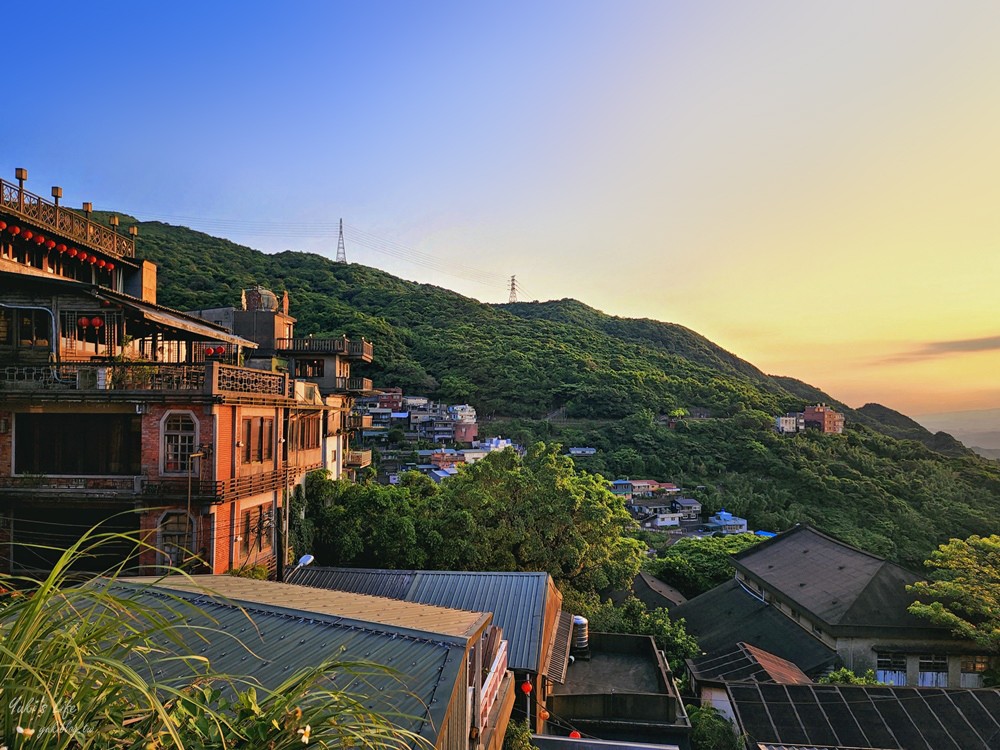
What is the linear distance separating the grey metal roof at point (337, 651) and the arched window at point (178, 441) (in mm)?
7630

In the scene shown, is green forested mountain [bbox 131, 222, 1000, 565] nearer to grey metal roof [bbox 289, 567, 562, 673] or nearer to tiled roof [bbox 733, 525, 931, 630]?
tiled roof [bbox 733, 525, 931, 630]

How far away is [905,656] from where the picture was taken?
19203 mm

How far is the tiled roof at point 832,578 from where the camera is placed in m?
19.8

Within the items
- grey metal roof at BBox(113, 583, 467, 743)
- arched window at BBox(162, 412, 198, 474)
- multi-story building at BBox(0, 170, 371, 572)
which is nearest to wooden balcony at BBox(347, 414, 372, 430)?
multi-story building at BBox(0, 170, 371, 572)

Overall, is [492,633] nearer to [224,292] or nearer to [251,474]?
[251,474]

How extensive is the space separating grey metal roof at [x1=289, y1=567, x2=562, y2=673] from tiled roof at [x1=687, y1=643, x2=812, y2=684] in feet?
22.3

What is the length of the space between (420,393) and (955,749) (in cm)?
8429

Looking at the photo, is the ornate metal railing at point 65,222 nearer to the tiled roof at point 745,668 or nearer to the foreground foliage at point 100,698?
the foreground foliage at point 100,698

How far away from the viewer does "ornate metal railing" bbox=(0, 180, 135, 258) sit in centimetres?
1662

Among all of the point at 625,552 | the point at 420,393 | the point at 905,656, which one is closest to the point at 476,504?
the point at 625,552

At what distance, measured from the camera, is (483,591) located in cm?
1371

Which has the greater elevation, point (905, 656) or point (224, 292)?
point (224, 292)

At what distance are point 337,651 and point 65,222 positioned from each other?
19.2 m

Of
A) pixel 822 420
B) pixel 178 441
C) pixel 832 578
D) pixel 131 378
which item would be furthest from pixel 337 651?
pixel 822 420
